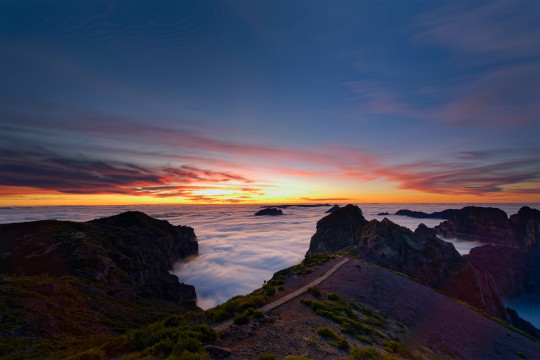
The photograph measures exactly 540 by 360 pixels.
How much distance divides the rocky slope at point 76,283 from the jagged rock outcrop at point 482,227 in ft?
607

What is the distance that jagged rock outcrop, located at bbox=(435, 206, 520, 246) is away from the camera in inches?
5694

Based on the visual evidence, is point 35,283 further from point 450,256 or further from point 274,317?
point 450,256

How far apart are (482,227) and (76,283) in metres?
222

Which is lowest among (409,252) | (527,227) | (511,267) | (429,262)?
(511,267)

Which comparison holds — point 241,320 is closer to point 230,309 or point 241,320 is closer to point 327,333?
point 230,309

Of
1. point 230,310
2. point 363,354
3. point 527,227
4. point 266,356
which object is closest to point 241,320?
point 230,310

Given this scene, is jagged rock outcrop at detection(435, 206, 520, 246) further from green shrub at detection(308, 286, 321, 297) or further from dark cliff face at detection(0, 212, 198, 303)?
dark cliff face at detection(0, 212, 198, 303)

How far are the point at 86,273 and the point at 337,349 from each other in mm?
53004

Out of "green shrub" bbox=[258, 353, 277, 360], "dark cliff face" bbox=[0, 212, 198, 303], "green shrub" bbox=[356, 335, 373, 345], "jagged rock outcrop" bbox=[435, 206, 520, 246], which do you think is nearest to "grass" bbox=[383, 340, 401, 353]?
"green shrub" bbox=[356, 335, 373, 345]

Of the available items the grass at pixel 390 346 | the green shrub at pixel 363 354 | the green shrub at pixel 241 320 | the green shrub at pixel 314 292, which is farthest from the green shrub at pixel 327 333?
the green shrub at pixel 314 292

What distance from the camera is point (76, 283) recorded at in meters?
40.5

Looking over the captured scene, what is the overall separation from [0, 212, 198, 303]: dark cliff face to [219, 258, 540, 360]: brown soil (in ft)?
Result: 136

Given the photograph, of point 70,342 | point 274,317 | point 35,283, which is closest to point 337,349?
point 274,317

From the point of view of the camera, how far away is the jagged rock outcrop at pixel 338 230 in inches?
3812
